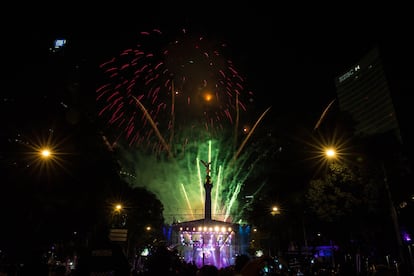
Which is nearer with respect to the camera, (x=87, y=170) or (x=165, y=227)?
(x=87, y=170)

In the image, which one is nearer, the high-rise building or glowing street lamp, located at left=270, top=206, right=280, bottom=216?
glowing street lamp, located at left=270, top=206, right=280, bottom=216

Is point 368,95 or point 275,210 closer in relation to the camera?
point 275,210

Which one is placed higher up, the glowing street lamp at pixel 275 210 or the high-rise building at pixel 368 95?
the high-rise building at pixel 368 95

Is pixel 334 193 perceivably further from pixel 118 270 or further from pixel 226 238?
pixel 226 238

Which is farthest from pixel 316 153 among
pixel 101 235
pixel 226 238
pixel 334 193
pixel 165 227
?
pixel 165 227

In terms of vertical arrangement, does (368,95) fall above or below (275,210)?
above

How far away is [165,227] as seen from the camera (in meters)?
89.0

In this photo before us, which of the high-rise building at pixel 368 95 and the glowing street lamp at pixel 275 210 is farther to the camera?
the high-rise building at pixel 368 95

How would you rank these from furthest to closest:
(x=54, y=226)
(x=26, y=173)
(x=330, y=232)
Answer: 1. (x=330, y=232)
2. (x=54, y=226)
3. (x=26, y=173)

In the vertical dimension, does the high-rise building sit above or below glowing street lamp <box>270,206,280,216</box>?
above

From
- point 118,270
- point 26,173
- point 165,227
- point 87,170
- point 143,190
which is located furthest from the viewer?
point 165,227

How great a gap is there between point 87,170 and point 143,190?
4356 cm

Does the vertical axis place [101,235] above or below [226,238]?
below

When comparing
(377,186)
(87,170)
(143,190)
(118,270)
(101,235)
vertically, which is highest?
(143,190)
